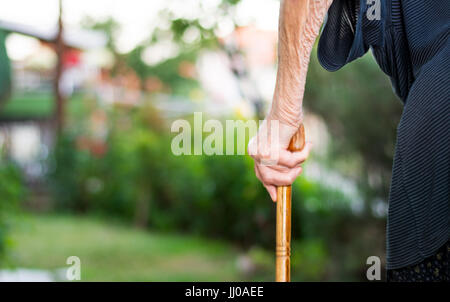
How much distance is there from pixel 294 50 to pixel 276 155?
273mm

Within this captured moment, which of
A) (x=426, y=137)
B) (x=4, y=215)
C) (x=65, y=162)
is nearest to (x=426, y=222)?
(x=426, y=137)

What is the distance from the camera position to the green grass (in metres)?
7.16

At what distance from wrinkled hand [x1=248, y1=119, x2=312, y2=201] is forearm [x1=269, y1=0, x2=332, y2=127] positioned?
0.12ft

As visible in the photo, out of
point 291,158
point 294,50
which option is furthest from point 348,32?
point 291,158

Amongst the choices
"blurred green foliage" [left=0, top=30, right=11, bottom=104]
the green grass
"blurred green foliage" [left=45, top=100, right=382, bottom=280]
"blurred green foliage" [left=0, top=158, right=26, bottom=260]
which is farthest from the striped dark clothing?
the green grass

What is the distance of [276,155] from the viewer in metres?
1.44

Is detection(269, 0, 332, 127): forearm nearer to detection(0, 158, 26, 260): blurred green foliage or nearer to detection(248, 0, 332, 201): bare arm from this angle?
detection(248, 0, 332, 201): bare arm

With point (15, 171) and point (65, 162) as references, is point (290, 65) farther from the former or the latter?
point (65, 162)

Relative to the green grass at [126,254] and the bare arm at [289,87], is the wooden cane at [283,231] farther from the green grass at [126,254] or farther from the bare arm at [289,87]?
the green grass at [126,254]

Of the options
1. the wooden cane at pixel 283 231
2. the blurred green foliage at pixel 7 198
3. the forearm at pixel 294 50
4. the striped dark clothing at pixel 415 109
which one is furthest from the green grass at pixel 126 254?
the striped dark clothing at pixel 415 109

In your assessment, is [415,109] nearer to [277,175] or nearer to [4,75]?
[277,175]

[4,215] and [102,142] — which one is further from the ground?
[102,142]

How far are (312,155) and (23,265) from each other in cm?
407

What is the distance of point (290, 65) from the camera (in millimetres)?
1350
